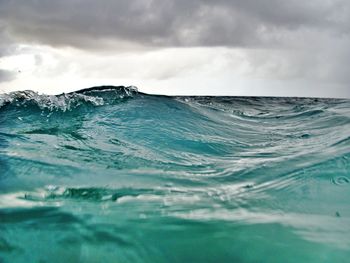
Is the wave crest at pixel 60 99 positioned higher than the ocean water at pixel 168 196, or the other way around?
the wave crest at pixel 60 99

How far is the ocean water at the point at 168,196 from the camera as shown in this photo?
11.6ft

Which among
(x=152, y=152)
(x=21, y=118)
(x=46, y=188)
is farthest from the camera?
(x=21, y=118)

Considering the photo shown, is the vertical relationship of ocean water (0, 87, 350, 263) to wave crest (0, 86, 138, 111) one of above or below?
below

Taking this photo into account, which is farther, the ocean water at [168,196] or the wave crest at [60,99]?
the wave crest at [60,99]

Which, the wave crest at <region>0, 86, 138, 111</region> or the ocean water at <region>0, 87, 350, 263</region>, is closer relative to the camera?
the ocean water at <region>0, 87, 350, 263</region>

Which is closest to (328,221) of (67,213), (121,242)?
(121,242)

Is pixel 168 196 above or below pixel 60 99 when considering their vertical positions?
below

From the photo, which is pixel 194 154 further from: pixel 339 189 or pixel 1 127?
pixel 1 127

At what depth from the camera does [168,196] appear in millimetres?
4492

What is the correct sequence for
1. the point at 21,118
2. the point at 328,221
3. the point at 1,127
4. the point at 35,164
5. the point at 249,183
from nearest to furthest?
1. the point at 328,221
2. the point at 249,183
3. the point at 35,164
4. the point at 1,127
5. the point at 21,118

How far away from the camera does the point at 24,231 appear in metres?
3.81

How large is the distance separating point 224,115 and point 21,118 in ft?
20.3

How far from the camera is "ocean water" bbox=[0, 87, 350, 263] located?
3.54m

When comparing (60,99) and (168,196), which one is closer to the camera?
(168,196)
